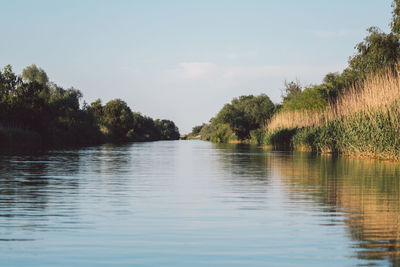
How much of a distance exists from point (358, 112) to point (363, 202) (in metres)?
14.4

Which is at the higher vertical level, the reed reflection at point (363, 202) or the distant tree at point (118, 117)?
the distant tree at point (118, 117)

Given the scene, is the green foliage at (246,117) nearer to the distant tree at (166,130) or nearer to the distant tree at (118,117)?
the distant tree at (118,117)

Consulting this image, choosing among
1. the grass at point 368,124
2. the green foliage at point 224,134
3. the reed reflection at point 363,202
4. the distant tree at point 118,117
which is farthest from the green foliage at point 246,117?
the reed reflection at point 363,202

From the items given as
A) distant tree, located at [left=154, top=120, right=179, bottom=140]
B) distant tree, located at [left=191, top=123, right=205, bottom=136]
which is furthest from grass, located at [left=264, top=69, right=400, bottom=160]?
distant tree, located at [left=191, top=123, right=205, bottom=136]

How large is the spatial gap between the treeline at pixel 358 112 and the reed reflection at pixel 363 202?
5.69m

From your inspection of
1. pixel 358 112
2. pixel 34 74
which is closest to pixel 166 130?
pixel 34 74

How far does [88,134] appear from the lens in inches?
2559

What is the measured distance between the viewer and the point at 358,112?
2123 centimetres

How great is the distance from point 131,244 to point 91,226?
1110 millimetres

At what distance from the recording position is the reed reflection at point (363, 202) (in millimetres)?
4711

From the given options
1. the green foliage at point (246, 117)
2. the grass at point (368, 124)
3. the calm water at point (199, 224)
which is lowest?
the calm water at point (199, 224)

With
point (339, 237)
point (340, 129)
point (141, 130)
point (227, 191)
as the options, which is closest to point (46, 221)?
point (339, 237)

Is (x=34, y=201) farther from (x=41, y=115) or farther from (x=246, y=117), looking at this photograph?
(x=246, y=117)

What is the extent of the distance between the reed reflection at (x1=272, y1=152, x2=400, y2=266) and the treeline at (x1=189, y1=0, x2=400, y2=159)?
18.7 feet
